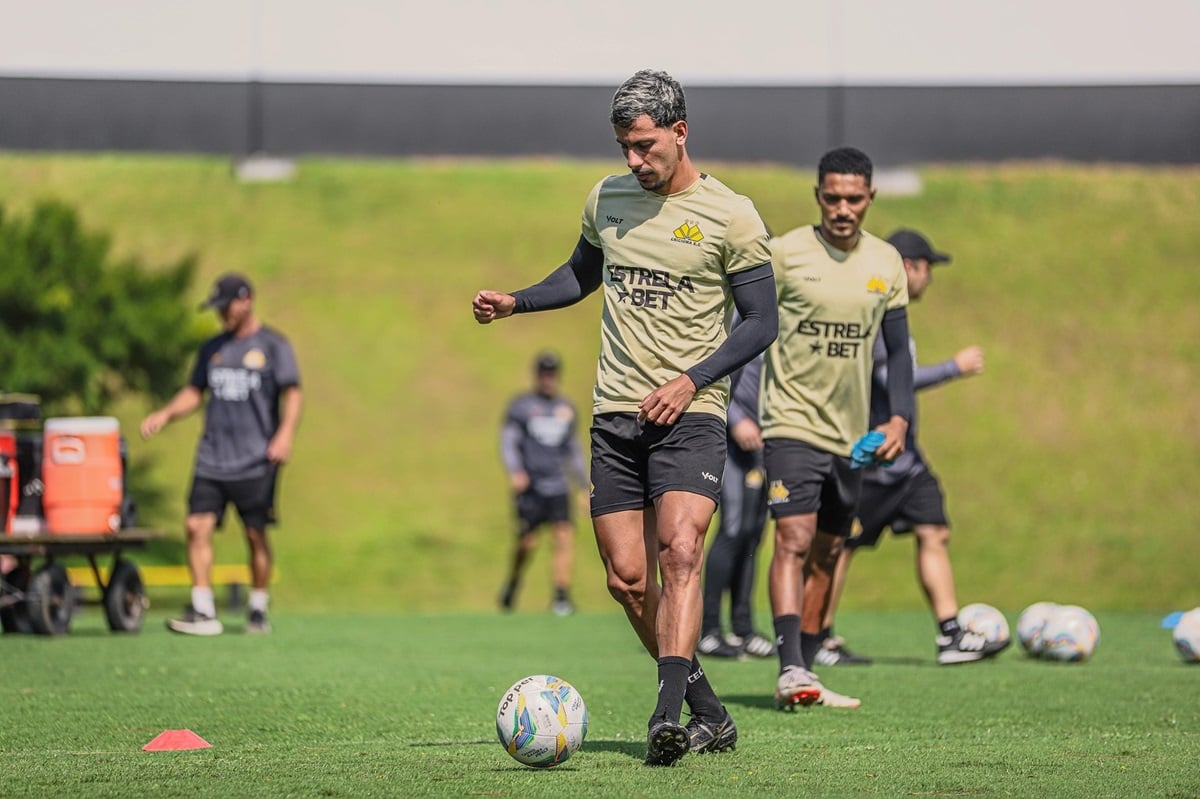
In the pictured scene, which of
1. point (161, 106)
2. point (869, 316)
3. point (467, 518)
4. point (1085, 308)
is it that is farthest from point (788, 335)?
point (161, 106)

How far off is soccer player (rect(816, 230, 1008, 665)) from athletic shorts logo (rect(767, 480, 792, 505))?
79.0 inches

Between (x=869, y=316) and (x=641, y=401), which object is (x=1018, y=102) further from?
(x=641, y=401)

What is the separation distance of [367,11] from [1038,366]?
36.8ft

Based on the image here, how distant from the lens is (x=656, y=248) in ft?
18.6

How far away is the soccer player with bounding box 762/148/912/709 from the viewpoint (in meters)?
7.29

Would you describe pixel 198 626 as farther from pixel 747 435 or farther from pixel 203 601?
pixel 747 435

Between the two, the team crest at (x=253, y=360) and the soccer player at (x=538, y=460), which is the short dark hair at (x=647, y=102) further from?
the soccer player at (x=538, y=460)

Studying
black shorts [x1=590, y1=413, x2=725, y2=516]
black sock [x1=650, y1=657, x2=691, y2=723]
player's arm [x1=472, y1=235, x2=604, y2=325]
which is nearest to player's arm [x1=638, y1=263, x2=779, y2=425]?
black shorts [x1=590, y1=413, x2=725, y2=516]

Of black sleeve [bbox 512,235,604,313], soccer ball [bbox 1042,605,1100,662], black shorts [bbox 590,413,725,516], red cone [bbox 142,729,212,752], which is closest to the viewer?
black shorts [bbox 590,413,725,516]

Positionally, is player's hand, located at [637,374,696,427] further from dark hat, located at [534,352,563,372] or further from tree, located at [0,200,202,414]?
tree, located at [0,200,202,414]

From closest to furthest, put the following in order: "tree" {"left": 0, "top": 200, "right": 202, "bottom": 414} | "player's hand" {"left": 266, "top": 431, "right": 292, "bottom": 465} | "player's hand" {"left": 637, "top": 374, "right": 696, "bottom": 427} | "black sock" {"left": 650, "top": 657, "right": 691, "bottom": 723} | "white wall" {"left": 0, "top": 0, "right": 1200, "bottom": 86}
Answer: "black sock" {"left": 650, "top": 657, "right": 691, "bottom": 723}
"player's hand" {"left": 637, "top": 374, "right": 696, "bottom": 427}
"player's hand" {"left": 266, "top": 431, "right": 292, "bottom": 465}
"tree" {"left": 0, "top": 200, "right": 202, "bottom": 414}
"white wall" {"left": 0, "top": 0, "right": 1200, "bottom": 86}

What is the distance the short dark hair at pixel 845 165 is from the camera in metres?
7.36

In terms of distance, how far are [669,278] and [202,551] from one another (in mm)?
6700

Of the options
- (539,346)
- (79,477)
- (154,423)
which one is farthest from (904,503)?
(539,346)
